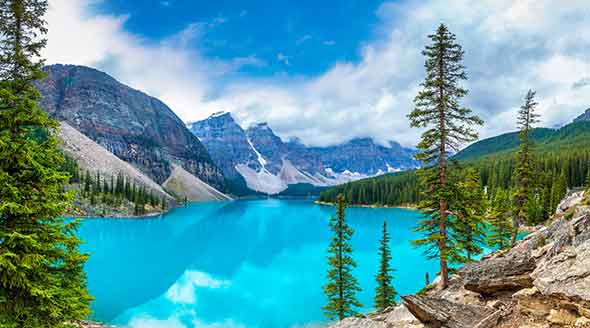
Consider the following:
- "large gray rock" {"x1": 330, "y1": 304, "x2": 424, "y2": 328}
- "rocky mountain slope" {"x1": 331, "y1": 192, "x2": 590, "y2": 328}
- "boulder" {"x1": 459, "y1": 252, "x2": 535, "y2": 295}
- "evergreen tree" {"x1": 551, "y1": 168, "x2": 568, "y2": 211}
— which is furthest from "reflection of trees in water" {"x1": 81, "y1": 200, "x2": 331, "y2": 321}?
"evergreen tree" {"x1": 551, "y1": 168, "x2": 568, "y2": 211}

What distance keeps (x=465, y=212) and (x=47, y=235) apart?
17.5m

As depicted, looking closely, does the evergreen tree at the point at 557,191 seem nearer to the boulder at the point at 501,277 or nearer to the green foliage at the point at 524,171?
the green foliage at the point at 524,171

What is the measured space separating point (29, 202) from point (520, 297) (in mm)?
14312

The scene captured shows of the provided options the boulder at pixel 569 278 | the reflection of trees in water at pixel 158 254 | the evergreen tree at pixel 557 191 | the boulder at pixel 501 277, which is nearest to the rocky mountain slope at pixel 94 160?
the reflection of trees in water at pixel 158 254

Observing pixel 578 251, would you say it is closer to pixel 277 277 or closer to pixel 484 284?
pixel 484 284

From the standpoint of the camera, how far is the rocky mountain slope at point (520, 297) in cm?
834

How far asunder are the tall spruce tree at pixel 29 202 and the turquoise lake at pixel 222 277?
18.0 m

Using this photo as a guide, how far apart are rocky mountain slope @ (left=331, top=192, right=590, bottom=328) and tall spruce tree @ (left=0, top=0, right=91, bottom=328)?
35.4 feet

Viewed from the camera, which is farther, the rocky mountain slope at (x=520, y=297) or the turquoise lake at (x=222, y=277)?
the turquoise lake at (x=222, y=277)

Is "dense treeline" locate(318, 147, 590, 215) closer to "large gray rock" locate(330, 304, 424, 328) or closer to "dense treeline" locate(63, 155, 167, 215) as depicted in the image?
"large gray rock" locate(330, 304, 424, 328)

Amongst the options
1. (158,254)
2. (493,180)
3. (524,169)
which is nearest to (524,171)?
(524,169)

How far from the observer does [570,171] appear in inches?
3605

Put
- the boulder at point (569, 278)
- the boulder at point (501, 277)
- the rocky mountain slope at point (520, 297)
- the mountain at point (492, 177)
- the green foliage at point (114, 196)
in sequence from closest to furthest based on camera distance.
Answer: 1. the boulder at point (569, 278)
2. the rocky mountain slope at point (520, 297)
3. the boulder at point (501, 277)
4. the mountain at point (492, 177)
5. the green foliage at point (114, 196)

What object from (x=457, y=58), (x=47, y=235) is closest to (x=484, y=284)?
(x=457, y=58)
